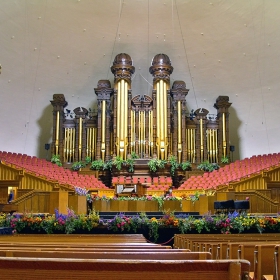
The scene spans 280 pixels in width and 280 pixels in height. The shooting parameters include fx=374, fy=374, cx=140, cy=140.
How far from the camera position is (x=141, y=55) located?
1814cm

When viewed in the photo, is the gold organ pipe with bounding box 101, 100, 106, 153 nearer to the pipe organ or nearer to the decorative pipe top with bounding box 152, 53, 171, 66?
the pipe organ

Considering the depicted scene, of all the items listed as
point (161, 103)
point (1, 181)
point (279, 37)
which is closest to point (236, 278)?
point (1, 181)

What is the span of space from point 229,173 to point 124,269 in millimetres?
12982

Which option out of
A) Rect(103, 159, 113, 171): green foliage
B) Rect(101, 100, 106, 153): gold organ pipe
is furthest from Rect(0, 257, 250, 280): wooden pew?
Rect(101, 100, 106, 153): gold organ pipe

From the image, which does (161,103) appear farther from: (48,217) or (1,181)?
(48,217)

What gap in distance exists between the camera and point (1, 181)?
1201cm

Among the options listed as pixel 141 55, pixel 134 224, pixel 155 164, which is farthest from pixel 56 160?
pixel 134 224

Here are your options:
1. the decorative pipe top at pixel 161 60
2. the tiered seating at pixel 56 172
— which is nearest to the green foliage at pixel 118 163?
the tiered seating at pixel 56 172

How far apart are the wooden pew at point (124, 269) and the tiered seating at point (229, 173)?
1173 centimetres

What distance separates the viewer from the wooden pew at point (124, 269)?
1.23 meters

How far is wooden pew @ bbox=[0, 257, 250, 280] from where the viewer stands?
48.3 inches

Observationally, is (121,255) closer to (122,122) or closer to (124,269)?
(124,269)

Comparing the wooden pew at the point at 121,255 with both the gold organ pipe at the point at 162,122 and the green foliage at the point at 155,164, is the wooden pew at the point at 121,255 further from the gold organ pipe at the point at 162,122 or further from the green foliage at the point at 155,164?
the gold organ pipe at the point at 162,122

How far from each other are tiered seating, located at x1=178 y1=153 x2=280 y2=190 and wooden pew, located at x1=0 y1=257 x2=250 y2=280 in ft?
38.5
